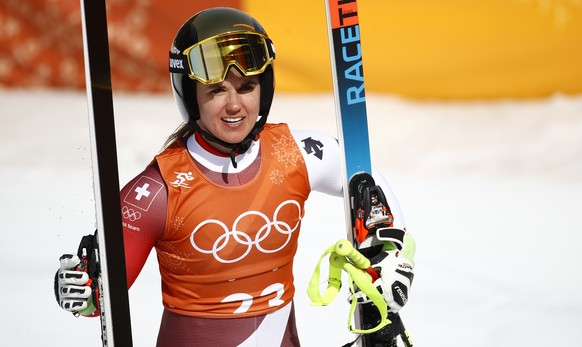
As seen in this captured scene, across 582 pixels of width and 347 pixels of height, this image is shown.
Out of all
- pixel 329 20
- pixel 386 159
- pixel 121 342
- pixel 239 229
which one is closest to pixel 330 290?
pixel 239 229

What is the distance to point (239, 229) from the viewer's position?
229 cm

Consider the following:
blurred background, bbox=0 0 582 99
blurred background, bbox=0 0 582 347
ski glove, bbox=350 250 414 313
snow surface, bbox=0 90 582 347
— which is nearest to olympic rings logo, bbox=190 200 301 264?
ski glove, bbox=350 250 414 313

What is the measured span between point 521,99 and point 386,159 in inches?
49.6

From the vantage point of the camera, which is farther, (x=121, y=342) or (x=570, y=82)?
(x=570, y=82)

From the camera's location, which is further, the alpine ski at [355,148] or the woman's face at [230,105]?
the alpine ski at [355,148]

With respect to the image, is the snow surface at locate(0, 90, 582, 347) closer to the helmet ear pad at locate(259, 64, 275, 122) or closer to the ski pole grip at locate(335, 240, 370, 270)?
the ski pole grip at locate(335, 240, 370, 270)

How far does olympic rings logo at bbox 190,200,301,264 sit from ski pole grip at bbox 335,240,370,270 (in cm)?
16

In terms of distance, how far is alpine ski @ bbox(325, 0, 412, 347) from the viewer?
2.46 meters

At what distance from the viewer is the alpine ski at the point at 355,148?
246 centimetres

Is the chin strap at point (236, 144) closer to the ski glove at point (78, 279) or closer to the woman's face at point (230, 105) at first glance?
the woman's face at point (230, 105)

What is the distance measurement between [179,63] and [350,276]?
0.68 m

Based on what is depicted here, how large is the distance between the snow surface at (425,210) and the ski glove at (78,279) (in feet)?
4.49

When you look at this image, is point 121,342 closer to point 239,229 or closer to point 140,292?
point 239,229

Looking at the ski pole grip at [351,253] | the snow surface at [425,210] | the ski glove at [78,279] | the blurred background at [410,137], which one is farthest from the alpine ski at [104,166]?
the blurred background at [410,137]
